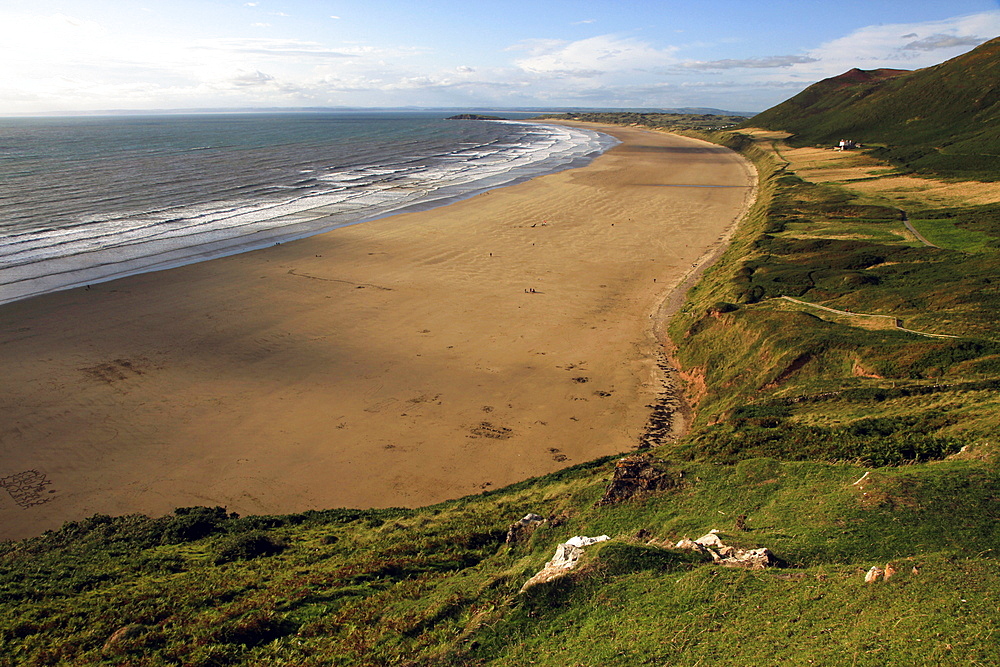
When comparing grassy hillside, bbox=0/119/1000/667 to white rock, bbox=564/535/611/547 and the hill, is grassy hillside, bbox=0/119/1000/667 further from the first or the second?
the hill

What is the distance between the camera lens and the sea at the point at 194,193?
43438 mm

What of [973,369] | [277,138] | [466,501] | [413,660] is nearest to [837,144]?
[973,369]

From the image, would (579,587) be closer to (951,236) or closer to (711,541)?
(711,541)

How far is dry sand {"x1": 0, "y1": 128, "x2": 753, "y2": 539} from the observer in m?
18.8

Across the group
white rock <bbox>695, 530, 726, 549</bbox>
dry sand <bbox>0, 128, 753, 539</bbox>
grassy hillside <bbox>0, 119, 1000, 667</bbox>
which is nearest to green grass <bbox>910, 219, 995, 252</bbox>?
dry sand <bbox>0, 128, 753, 539</bbox>

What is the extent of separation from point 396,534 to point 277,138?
157 meters

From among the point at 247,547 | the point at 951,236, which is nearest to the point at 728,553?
the point at 247,547

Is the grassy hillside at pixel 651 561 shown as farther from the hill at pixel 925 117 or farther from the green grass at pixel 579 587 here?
the hill at pixel 925 117

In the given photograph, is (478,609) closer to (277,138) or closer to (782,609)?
(782,609)

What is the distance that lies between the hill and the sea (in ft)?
150

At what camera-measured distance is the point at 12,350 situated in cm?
2720

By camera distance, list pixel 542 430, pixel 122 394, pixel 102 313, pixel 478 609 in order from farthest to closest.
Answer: pixel 102 313, pixel 122 394, pixel 542 430, pixel 478 609

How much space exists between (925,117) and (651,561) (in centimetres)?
11359

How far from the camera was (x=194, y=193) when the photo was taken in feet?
222
